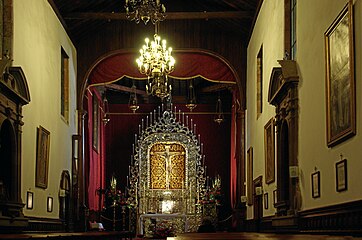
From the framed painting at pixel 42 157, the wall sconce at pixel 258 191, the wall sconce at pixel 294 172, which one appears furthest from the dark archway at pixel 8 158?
the wall sconce at pixel 258 191

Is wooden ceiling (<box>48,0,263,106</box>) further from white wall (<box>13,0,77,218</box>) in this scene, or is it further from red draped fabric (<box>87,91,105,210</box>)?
red draped fabric (<box>87,91,105,210</box>)

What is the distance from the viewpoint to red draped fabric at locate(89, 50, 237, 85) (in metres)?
19.1

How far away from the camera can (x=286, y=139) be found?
39.8 ft

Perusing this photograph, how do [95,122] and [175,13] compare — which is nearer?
[175,13]

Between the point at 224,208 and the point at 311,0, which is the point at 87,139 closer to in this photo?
the point at 224,208

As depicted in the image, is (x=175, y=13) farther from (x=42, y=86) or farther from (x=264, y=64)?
(x=42, y=86)

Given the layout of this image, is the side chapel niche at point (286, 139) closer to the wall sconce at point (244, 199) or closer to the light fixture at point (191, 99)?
the wall sconce at point (244, 199)

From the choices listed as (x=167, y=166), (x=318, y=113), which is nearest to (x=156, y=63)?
(x=318, y=113)

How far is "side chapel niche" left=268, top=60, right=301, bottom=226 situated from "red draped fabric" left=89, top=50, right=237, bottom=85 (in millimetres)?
6546

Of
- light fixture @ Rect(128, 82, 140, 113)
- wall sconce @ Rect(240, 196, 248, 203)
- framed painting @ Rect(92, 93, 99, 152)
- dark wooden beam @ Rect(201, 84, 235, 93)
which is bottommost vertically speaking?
wall sconce @ Rect(240, 196, 248, 203)

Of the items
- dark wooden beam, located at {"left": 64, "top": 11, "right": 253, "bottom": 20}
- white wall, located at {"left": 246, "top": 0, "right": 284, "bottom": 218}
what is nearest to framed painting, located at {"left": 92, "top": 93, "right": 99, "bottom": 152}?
white wall, located at {"left": 246, "top": 0, "right": 284, "bottom": 218}

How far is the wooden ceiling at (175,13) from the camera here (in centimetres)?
1677

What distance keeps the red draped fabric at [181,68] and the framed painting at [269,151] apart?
5.00 metres

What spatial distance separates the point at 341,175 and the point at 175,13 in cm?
990
